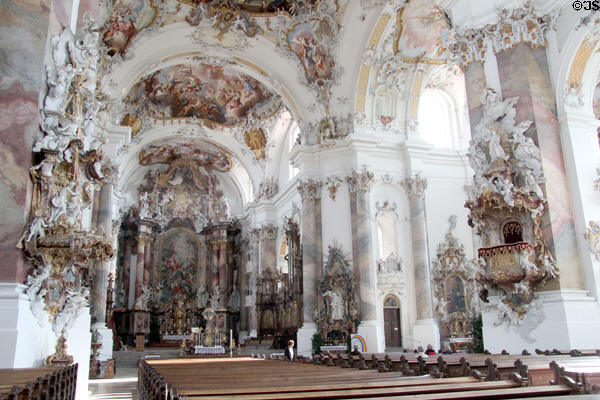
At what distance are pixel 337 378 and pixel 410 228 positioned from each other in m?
13.2

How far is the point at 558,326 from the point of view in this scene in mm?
8633

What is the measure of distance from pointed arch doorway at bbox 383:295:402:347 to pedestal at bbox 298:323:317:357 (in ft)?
7.61

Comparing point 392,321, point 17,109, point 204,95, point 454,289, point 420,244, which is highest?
point 204,95

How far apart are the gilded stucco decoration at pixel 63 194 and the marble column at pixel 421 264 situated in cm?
1125

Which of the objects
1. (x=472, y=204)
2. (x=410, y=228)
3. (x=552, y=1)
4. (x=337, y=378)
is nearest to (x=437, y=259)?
(x=410, y=228)

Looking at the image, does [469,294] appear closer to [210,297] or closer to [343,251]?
[343,251]

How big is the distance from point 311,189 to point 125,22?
7.85m

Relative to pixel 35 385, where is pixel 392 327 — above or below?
above

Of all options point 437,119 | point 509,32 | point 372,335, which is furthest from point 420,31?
point 372,335

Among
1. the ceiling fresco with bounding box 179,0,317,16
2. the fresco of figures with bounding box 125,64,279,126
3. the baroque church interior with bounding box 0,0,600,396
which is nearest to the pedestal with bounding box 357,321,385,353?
the baroque church interior with bounding box 0,0,600,396

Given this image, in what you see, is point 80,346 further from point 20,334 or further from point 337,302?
point 337,302

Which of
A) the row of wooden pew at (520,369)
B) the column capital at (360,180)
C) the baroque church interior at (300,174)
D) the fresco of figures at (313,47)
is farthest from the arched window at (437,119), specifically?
the row of wooden pew at (520,369)

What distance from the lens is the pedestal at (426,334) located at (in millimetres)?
16531

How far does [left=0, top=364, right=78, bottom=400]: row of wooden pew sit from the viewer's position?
378 centimetres
